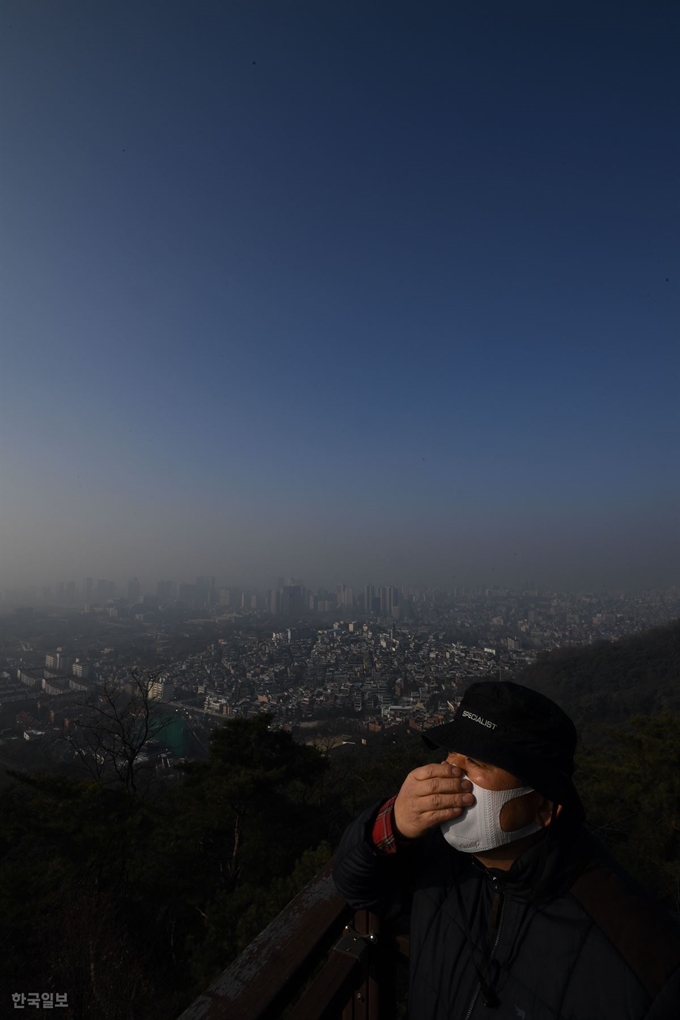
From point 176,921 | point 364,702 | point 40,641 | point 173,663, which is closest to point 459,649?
point 364,702

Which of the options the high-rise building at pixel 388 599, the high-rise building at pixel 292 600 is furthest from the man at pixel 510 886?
the high-rise building at pixel 292 600

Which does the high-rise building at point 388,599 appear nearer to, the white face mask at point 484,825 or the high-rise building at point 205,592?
the high-rise building at point 205,592

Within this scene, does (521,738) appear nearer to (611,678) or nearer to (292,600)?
(611,678)

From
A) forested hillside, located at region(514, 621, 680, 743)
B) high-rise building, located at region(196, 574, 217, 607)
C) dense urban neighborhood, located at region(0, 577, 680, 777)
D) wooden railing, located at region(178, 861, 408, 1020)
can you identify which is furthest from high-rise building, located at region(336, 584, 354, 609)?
wooden railing, located at region(178, 861, 408, 1020)

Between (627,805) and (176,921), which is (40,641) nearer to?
(176,921)

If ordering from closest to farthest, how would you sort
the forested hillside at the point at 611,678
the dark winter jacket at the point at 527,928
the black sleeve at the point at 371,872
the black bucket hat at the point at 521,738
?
the dark winter jacket at the point at 527,928 < the black bucket hat at the point at 521,738 < the black sleeve at the point at 371,872 < the forested hillside at the point at 611,678

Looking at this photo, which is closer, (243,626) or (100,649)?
(100,649)
